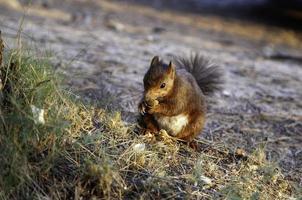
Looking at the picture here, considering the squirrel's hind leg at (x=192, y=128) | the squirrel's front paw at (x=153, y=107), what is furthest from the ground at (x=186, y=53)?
the squirrel's front paw at (x=153, y=107)

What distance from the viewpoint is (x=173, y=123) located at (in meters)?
3.73

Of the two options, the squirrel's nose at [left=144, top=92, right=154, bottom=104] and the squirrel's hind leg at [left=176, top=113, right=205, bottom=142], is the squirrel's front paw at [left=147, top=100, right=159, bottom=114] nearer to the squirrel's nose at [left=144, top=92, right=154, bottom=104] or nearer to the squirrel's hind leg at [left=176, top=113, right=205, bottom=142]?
the squirrel's nose at [left=144, top=92, right=154, bottom=104]

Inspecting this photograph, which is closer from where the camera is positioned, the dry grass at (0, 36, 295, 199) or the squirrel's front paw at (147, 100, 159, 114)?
the dry grass at (0, 36, 295, 199)

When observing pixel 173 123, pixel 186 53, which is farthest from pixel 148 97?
pixel 186 53

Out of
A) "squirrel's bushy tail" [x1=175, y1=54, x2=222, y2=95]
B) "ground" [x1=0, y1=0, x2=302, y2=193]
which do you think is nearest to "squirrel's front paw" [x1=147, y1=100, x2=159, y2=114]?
"ground" [x1=0, y1=0, x2=302, y2=193]

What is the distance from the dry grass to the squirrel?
10 cm

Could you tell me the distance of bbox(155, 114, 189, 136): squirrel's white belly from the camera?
373 cm

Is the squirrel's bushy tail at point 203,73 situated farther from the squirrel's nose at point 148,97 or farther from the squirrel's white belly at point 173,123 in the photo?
the squirrel's nose at point 148,97

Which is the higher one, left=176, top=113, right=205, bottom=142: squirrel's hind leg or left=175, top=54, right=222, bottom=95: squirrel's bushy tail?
left=175, top=54, right=222, bottom=95: squirrel's bushy tail

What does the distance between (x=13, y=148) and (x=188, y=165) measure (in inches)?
40.6

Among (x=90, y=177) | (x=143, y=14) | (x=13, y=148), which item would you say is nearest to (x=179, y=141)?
(x=90, y=177)

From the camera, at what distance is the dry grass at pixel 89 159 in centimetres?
300

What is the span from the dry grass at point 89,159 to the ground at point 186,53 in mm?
314

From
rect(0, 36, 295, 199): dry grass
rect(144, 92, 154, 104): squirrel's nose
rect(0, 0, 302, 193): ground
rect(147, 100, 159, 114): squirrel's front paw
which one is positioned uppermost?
rect(144, 92, 154, 104): squirrel's nose
